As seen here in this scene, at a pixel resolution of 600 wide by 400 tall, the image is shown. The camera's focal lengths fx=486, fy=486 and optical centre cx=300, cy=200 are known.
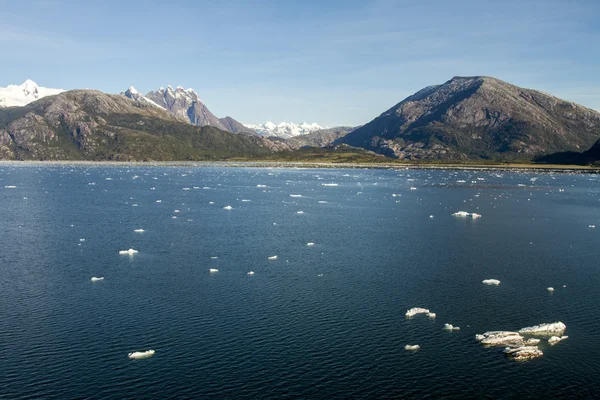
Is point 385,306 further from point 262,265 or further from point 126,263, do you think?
point 126,263

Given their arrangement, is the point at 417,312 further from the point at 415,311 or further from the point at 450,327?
the point at 450,327

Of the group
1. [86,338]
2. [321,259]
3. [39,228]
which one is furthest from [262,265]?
[39,228]

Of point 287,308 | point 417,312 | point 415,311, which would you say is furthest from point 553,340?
point 287,308

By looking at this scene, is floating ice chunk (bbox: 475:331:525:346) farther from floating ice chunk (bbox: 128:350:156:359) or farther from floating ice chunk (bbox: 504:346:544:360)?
floating ice chunk (bbox: 128:350:156:359)

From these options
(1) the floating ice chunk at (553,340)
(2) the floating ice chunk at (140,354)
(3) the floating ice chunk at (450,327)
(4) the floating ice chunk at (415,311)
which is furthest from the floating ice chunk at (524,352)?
(2) the floating ice chunk at (140,354)

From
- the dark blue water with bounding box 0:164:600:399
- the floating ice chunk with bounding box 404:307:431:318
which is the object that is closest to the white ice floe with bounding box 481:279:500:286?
the dark blue water with bounding box 0:164:600:399

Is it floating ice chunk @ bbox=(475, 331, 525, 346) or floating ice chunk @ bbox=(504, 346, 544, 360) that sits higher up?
floating ice chunk @ bbox=(475, 331, 525, 346)
